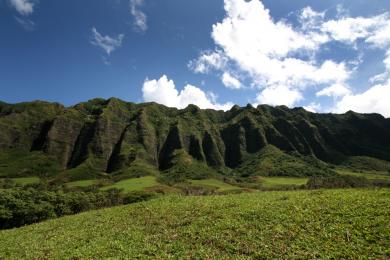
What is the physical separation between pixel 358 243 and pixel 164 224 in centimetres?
1782

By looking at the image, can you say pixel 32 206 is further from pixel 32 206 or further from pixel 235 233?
pixel 235 233

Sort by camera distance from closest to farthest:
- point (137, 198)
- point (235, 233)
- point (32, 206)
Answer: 1. point (235, 233)
2. point (32, 206)
3. point (137, 198)

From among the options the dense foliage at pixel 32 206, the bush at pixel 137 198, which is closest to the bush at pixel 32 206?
the dense foliage at pixel 32 206

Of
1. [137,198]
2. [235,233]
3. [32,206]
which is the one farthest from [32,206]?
[235,233]

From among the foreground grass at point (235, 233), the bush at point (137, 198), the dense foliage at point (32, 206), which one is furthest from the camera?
the bush at point (137, 198)

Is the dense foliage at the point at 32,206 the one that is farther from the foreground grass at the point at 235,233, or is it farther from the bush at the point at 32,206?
the foreground grass at the point at 235,233

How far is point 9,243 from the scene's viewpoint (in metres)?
35.7

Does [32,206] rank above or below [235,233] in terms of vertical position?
below

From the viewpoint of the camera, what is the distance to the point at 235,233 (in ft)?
86.9

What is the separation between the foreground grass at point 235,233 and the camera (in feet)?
73.7

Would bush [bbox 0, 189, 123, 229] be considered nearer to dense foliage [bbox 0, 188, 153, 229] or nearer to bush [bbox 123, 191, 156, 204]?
dense foliage [bbox 0, 188, 153, 229]

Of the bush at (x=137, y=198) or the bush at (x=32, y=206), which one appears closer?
the bush at (x=32, y=206)

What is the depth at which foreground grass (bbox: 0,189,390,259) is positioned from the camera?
884 inches

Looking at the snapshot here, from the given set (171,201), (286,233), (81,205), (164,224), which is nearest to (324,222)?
(286,233)
